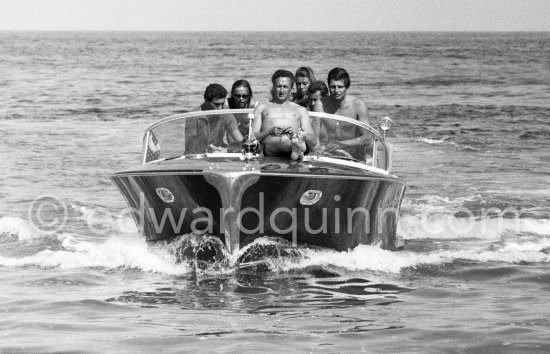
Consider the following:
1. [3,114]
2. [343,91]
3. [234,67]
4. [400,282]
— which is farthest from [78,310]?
[234,67]

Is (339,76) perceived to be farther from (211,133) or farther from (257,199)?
(257,199)

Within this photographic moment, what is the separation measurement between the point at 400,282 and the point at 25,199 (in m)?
6.81

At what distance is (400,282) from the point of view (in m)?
9.27

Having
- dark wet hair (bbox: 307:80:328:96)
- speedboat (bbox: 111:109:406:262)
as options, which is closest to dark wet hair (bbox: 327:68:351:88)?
dark wet hair (bbox: 307:80:328:96)

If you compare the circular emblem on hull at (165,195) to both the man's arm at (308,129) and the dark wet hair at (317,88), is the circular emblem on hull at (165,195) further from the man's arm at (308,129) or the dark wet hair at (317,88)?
the dark wet hair at (317,88)

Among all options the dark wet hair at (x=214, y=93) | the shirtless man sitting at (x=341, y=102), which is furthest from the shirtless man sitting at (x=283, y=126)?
the shirtless man sitting at (x=341, y=102)

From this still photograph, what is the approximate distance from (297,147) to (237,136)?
783mm

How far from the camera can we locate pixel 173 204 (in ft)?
29.5

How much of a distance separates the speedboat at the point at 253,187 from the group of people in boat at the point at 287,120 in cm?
2

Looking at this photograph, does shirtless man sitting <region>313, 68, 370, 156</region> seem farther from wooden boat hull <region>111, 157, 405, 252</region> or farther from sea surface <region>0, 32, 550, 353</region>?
sea surface <region>0, 32, 550, 353</region>

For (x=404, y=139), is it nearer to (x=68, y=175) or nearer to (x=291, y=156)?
(x=68, y=175)

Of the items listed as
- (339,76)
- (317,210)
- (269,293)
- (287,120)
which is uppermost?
(339,76)

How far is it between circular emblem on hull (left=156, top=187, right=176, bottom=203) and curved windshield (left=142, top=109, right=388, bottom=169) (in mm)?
745

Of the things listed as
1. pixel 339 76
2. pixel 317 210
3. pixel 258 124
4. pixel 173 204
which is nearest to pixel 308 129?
pixel 258 124
